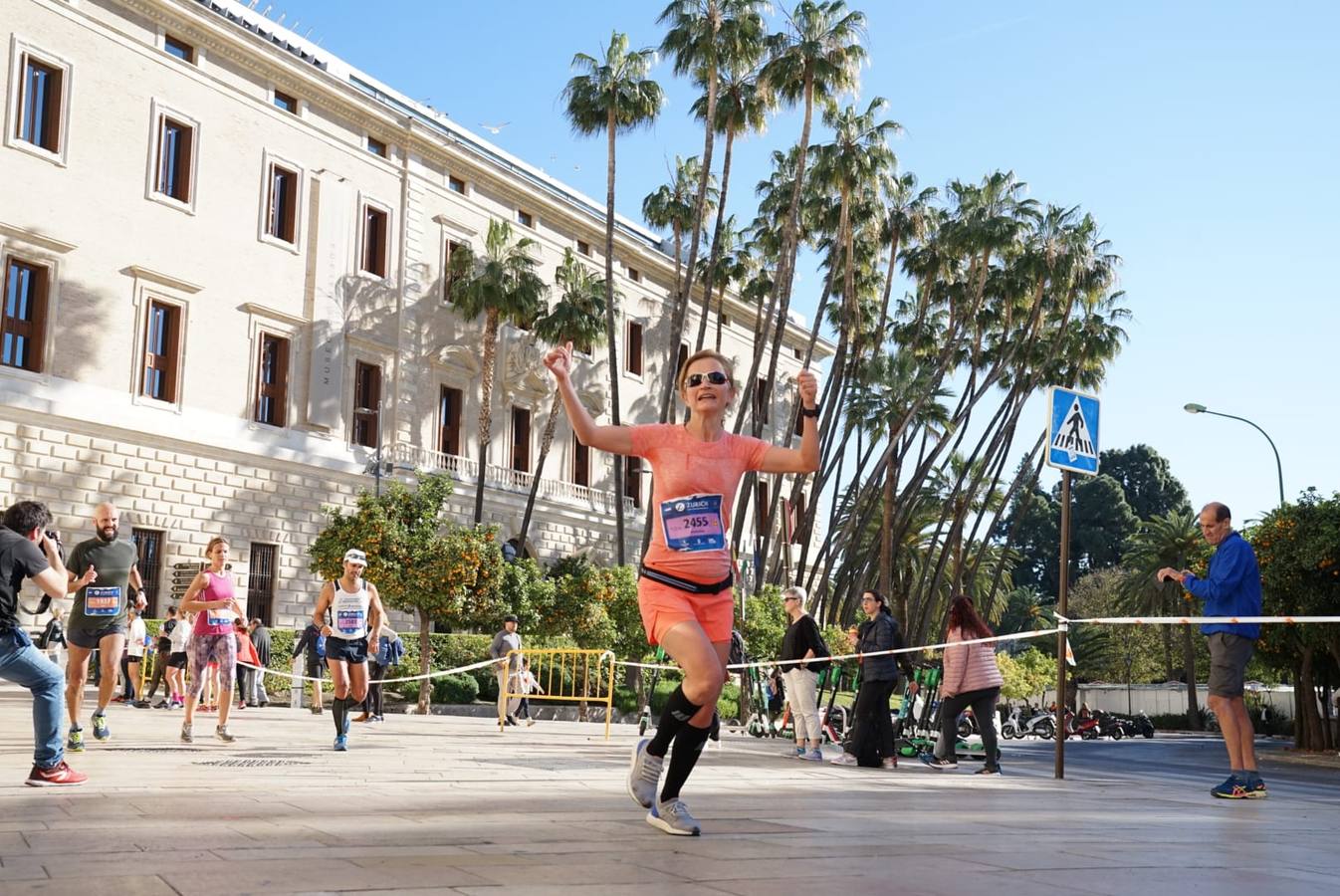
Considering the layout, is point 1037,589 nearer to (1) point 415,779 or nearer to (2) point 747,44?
(2) point 747,44

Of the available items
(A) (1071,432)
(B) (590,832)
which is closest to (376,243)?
(A) (1071,432)

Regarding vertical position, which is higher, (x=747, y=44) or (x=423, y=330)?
(x=747, y=44)

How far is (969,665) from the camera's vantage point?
12617 millimetres

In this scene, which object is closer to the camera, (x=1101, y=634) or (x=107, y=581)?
(x=107, y=581)

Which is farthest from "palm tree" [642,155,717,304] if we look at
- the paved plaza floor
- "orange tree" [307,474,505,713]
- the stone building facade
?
the paved plaza floor

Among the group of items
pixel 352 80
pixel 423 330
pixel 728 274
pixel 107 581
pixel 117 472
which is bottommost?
pixel 107 581

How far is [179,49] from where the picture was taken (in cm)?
3216

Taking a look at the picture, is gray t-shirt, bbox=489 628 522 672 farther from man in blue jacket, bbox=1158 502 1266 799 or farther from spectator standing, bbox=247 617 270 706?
man in blue jacket, bbox=1158 502 1266 799

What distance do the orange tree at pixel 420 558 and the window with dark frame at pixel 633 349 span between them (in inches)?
960

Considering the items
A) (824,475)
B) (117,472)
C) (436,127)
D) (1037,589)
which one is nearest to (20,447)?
(117,472)

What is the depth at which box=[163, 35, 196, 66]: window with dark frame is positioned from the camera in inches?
1248

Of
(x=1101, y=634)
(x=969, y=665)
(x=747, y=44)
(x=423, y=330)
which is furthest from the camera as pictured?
(x=1101, y=634)

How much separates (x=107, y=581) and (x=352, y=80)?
3111cm

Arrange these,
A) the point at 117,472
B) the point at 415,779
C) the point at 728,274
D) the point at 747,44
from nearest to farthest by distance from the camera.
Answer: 1. the point at 415,779
2. the point at 117,472
3. the point at 747,44
4. the point at 728,274
